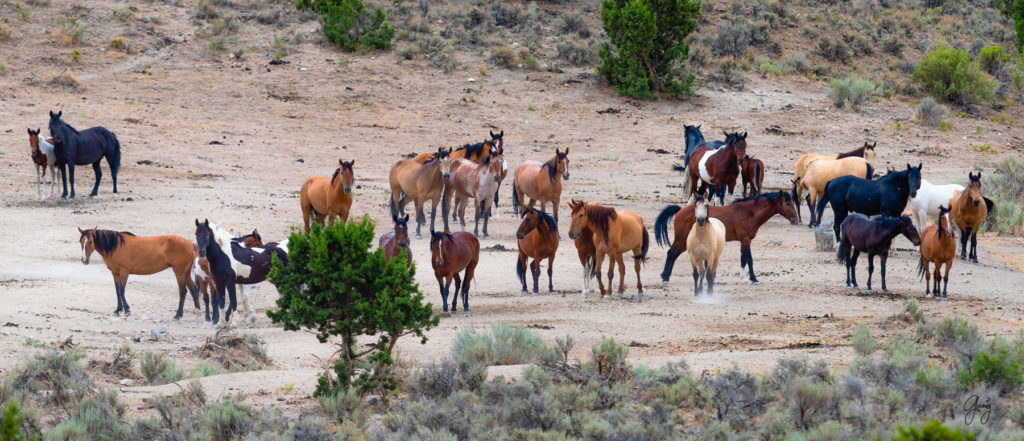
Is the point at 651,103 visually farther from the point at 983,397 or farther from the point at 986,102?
the point at 983,397

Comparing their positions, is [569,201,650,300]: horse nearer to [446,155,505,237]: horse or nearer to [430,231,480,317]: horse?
[430,231,480,317]: horse

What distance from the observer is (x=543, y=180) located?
2002 centimetres

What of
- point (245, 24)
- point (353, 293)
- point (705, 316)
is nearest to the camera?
point (353, 293)

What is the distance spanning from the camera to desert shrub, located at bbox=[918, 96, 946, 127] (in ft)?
108

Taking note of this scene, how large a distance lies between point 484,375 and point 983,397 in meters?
4.24

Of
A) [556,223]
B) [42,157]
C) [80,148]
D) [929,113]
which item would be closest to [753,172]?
[556,223]

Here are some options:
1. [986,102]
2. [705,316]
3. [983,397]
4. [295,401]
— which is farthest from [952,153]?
[295,401]

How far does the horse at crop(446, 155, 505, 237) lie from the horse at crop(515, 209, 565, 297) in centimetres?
437

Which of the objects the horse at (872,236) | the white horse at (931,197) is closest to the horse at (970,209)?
the white horse at (931,197)

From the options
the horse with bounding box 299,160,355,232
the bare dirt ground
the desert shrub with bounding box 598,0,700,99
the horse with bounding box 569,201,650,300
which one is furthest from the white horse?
the desert shrub with bounding box 598,0,700,99

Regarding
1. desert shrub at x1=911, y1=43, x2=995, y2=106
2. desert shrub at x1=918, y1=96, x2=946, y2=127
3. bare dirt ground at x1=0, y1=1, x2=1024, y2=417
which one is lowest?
bare dirt ground at x1=0, y1=1, x2=1024, y2=417

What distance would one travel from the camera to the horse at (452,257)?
1345 centimetres

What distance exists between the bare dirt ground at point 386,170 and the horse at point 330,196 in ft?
2.88

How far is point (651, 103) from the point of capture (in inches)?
1312
